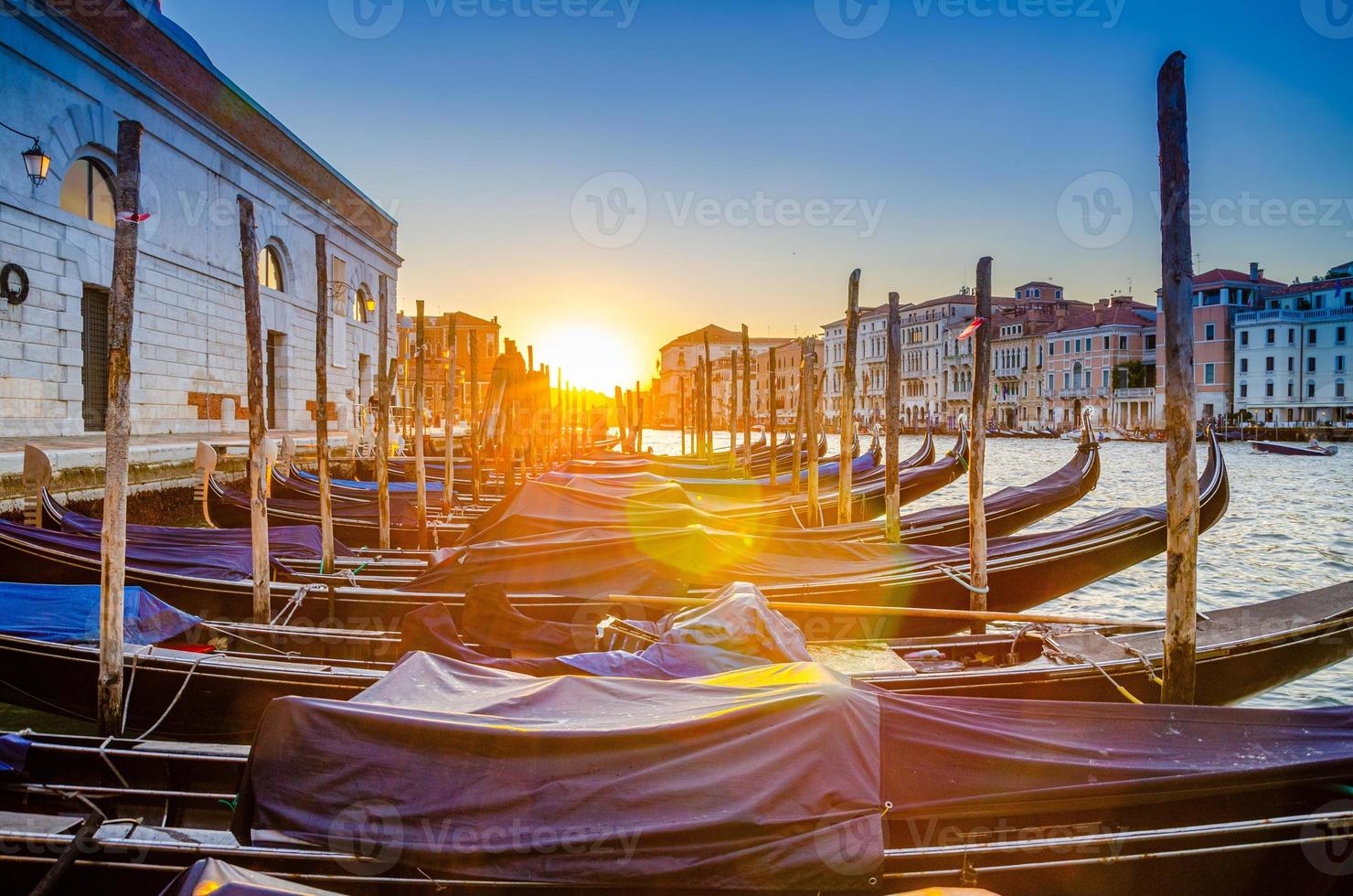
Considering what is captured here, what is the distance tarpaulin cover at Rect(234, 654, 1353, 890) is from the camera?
2133 millimetres

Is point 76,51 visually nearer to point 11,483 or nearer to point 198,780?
point 11,483

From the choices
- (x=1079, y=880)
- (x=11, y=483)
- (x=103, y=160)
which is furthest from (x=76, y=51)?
(x=1079, y=880)

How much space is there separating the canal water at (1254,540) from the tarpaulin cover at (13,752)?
24.1 feet

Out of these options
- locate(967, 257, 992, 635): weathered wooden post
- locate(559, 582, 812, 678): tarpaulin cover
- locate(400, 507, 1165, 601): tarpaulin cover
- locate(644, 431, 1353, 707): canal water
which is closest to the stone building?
locate(400, 507, 1165, 601): tarpaulin cover

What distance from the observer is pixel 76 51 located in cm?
1047

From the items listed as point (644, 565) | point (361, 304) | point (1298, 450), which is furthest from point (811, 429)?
point (1298, 450)

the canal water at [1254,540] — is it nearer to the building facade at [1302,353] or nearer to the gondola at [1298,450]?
the gondola at [1298,450]

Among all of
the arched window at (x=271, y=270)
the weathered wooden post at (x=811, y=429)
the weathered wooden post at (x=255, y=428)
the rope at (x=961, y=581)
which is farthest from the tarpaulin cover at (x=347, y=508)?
the arched window at (x=271, y=270)

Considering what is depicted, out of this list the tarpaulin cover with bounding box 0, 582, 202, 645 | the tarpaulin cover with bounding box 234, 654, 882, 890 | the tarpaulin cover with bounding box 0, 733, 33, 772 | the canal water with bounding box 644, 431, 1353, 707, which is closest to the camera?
the tarpaulin cover with bounding box 234, 654, 882, 890

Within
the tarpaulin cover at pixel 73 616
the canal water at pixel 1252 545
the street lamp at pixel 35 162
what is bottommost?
the canal water at pixel 1252 545

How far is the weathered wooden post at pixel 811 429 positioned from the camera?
8914mm

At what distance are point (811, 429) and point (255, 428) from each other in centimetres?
644

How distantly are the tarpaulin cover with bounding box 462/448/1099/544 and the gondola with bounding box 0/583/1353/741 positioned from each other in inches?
86.7

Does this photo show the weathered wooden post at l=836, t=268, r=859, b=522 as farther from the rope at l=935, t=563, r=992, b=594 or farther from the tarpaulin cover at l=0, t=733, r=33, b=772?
the tarpaulin cover at l=0, t=733, r=33, b=772
